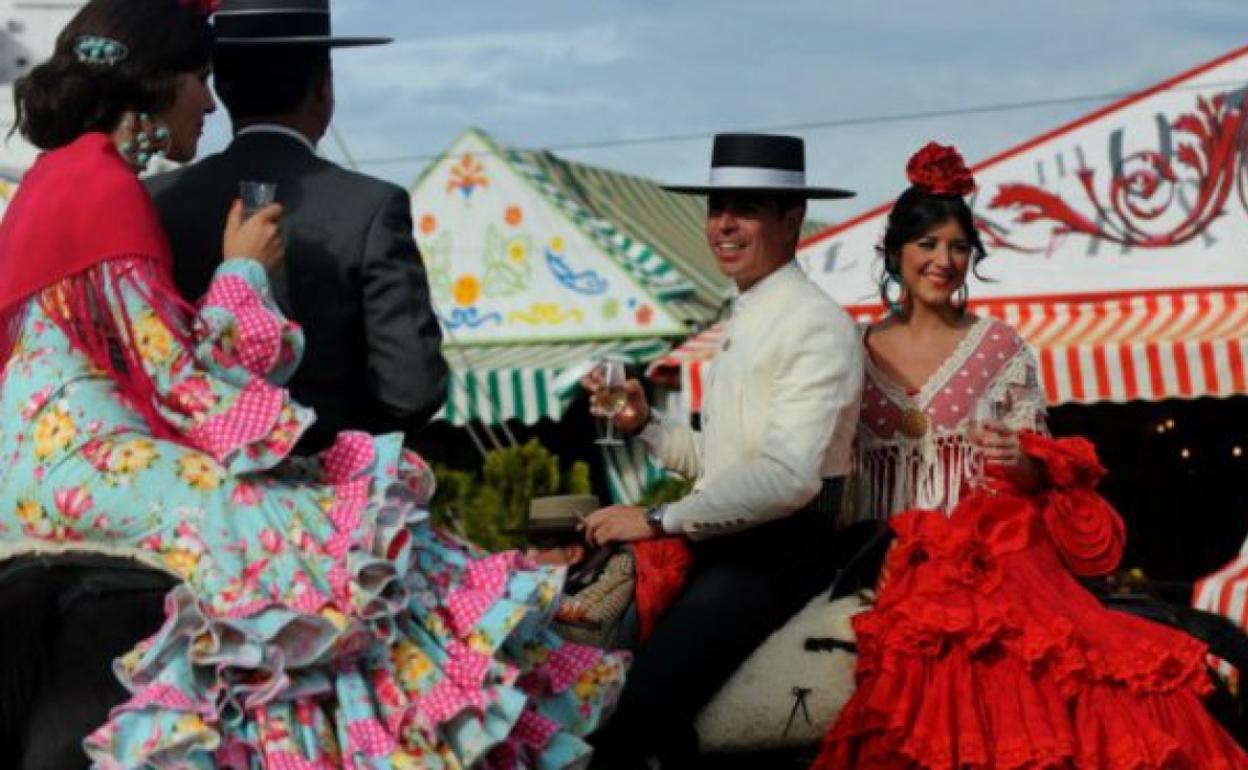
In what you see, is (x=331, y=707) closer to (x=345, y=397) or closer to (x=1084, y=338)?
(x=345, y=397)

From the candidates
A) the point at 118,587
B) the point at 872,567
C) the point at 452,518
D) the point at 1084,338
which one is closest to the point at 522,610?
the point at 118,587

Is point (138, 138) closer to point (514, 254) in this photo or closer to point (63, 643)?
point (63, 643)

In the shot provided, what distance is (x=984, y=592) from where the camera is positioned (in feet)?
18.7

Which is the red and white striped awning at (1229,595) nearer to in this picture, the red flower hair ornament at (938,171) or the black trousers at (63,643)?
the red flower hair ornament at (938,171)

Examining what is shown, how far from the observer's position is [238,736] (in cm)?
412

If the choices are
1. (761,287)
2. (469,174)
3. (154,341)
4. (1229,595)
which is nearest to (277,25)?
(154,341)

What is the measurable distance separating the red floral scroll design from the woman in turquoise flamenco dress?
41.8 ft

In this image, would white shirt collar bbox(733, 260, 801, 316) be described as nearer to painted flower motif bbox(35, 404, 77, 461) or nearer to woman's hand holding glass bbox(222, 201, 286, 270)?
woman's hand holding glass bbox(222, 201, 286, 270)

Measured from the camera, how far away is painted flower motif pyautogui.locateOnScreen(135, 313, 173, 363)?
436 centimetres

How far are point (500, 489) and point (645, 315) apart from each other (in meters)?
3.12

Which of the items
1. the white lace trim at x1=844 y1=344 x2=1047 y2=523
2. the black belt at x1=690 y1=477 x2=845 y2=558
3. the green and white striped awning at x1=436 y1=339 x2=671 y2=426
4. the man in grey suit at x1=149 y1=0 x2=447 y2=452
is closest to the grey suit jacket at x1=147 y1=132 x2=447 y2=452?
the man in grey suit at x1=149 y1=0 x2=447 y2=452

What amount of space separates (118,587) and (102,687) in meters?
0.20

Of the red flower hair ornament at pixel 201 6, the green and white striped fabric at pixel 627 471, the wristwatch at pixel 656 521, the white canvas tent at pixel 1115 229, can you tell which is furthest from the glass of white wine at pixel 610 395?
the green and white striped fabric at pixel 627 471

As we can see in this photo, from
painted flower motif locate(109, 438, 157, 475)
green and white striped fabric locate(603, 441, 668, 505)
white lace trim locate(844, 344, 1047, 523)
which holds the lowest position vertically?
green and white striped fabric locate(603, 441, 668, 505)
